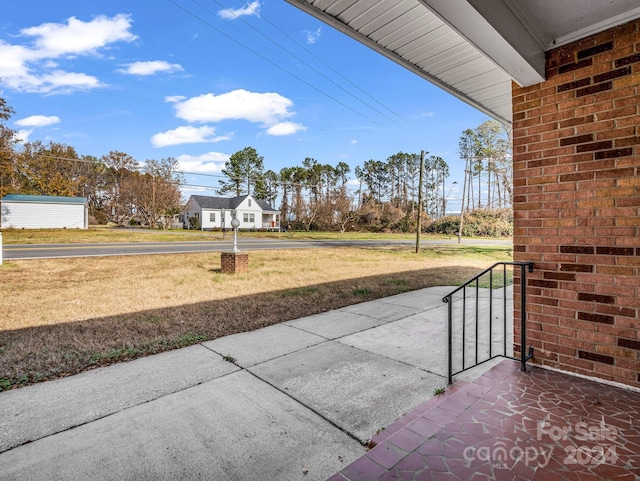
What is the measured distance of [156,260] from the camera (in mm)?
11320

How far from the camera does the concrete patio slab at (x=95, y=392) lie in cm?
214

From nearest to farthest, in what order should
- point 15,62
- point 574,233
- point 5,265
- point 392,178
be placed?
point 574,233 → point 5,265 → point 15,62 → point 392,178

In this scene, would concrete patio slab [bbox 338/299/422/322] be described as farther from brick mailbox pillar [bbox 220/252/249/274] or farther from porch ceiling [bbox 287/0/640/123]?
brick mailbox pillar [bbox 220/252/249/274]

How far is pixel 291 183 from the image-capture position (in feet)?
147

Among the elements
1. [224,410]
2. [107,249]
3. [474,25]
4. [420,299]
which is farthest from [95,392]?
[107,249]

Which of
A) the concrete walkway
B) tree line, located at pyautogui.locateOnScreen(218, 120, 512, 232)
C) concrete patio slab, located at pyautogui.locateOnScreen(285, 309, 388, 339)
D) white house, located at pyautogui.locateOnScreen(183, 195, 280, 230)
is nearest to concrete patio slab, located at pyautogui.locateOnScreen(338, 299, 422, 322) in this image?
concrete patio slab, located at pyautogui.locateOnScreen(285, 309, 388, 339)

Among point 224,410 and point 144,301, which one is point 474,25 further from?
point 144,301

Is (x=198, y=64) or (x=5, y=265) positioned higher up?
(x=198, y=64)

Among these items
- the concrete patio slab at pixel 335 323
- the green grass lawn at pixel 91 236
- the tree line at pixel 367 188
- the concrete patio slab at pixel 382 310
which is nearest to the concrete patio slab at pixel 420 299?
the concrete patio slab at pixel 382 310

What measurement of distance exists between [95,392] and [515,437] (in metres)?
2.97

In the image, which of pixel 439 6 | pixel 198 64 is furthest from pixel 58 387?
pixel 198 64

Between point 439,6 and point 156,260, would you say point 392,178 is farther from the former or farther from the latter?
point 439,6

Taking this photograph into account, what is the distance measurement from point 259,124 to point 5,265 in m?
28.6

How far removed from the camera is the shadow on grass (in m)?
3.13
